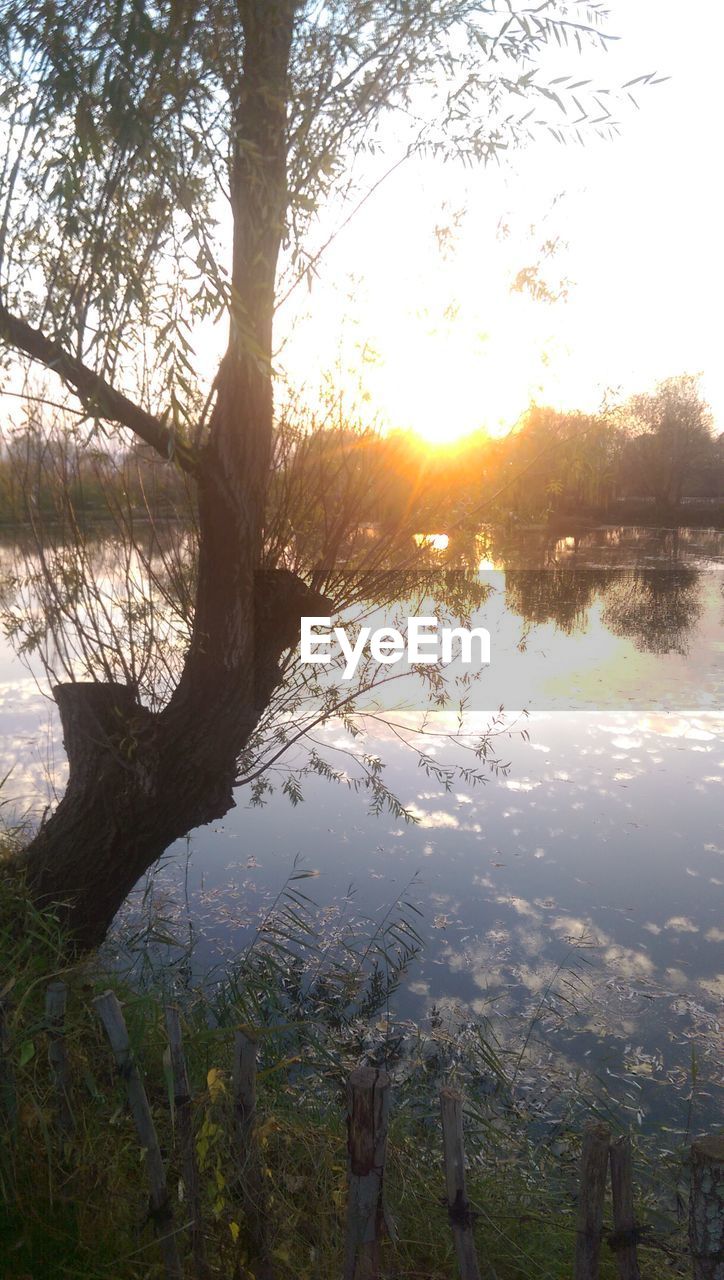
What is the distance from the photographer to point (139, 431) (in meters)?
3.17

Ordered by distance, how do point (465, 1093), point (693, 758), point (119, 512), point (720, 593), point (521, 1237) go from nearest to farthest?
point (521, 1237) < point (465, 1093) < point (119, 512) < point (693, 758) < point (720, 593)

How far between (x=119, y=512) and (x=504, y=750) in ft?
14.3

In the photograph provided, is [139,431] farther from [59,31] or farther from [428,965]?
[428,965]

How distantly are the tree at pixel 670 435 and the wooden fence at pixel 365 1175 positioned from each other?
24.6 meters

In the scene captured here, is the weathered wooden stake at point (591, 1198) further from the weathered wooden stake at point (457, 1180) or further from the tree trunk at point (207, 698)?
the tree trunk at point (207, 698)

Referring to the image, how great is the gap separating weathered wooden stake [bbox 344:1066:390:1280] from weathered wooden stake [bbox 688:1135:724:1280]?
1.69 ft

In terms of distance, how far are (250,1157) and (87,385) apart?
2.22 m

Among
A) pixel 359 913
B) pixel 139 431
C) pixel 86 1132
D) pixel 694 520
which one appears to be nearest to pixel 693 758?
pixel 359 913

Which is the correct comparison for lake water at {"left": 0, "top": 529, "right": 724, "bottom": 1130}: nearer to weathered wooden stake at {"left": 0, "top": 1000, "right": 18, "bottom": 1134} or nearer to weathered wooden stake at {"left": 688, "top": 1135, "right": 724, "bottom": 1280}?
weathered wooden stake at {"left": 688, "top": 1135, "right": 724, "bottom": 1280}

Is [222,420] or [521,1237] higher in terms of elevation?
[222,420]

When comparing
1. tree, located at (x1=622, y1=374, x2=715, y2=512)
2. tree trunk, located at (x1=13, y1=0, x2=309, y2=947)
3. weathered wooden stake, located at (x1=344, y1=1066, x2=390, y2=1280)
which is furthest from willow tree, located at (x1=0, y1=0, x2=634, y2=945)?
tree, located at (x1=622, y1=374, x2=715, y2=512)

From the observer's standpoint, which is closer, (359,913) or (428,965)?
(428,965)

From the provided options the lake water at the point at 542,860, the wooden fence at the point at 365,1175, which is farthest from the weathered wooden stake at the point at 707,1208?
the lake water at the point at 542,860

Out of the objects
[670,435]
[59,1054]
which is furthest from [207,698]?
[670,435]
